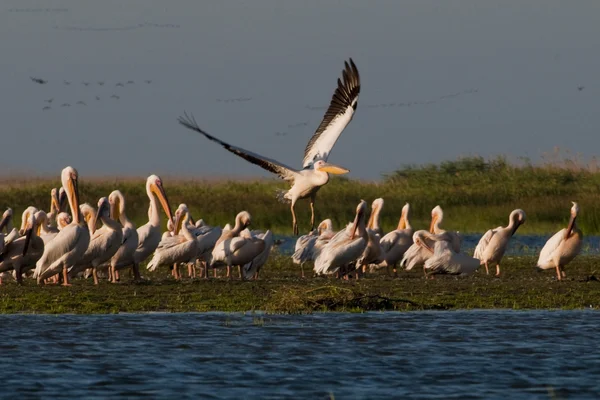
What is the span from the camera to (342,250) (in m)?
16.9

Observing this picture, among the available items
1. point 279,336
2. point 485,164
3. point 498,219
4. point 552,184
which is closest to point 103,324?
point 279,336

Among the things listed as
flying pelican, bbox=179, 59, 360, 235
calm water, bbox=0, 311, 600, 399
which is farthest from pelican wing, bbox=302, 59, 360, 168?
calm water, bbox=0, 311, 600, 399

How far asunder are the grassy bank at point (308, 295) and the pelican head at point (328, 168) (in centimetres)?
254

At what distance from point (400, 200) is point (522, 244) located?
647 cm

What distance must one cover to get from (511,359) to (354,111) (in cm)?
1059

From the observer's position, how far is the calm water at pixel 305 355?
27.6ft

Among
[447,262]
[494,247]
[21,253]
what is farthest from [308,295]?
[494,247]

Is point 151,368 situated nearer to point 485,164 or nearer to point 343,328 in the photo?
point 343,328

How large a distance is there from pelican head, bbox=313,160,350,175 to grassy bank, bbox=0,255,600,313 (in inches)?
100

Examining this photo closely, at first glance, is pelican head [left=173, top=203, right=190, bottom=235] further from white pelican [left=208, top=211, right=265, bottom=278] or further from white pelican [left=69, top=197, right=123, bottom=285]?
white pelican [left=69, top=197, right=123, bottom=285]

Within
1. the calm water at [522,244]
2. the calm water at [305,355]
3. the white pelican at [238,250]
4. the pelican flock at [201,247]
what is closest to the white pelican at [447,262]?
the pelican flock at [201,247]

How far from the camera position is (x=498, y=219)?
32.2m

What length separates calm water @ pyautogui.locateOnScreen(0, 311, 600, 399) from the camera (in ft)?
27.6

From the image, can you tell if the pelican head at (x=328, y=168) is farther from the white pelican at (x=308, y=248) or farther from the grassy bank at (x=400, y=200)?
the grassy bank at (x=400, y=200)
